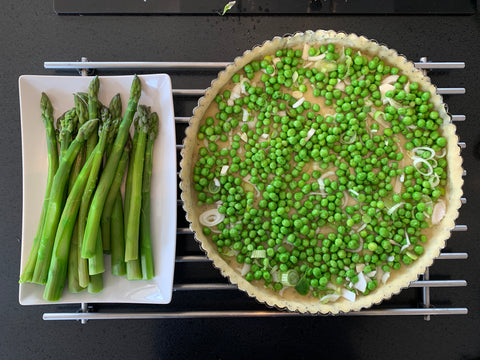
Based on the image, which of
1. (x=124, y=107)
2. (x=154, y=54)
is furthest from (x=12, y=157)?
(x=154, y=54)

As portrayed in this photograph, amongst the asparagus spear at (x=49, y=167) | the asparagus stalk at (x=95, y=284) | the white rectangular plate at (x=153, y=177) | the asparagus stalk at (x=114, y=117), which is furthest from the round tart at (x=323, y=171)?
the asparagus spear at (x=49, y=167)

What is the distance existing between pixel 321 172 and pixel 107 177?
91 cm

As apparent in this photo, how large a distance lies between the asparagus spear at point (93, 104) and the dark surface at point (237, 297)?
32 cm

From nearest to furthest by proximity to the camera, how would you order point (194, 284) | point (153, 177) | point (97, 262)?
point (97, 262), point (153, 177), point (194, 284)

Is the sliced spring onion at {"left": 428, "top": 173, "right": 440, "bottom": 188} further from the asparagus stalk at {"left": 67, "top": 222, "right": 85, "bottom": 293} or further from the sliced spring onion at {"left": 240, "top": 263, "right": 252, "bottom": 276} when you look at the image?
the asparagus stalk at {"left": 67, "top": 222, "right": 85, "bottom": 293}

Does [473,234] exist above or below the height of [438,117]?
below

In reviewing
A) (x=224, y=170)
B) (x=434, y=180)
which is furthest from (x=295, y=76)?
(x=434, y=180)

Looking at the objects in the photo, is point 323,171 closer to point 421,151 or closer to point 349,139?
point 349,139

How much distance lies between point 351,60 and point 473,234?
1.07 m

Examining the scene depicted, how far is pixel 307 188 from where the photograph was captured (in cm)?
139

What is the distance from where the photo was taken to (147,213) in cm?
141

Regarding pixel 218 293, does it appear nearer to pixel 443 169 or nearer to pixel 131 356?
pixel 131 356

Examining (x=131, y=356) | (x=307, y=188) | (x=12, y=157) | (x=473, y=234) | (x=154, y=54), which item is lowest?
(x=131, y=356)

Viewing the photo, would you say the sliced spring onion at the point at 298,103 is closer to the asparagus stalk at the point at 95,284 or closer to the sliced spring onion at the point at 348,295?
the sliced spring onion at the point at 348,295
